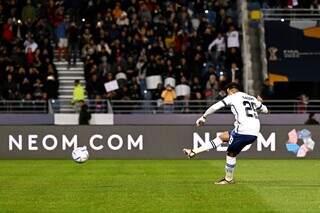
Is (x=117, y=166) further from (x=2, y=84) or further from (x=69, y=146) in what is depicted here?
(x=2, y=84)

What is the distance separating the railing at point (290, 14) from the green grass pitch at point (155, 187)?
11.7 meters

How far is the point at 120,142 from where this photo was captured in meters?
29.7

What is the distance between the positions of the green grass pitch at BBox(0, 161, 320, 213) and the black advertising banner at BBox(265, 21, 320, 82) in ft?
34.6

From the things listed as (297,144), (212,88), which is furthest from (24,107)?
(297,144)

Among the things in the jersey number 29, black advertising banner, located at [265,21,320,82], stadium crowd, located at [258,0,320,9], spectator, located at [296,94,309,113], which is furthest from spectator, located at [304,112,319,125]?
the jersey number 29

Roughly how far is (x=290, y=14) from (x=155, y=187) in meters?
20.4

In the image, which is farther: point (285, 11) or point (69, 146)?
point (285, 11)

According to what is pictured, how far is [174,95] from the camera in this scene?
3478 centimetres

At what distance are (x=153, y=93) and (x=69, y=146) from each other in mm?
6678

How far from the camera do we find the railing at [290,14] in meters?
37.2

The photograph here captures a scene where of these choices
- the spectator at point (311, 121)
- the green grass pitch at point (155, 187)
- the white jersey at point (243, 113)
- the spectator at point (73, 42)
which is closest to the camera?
the green grass pitch at point (155, 187)

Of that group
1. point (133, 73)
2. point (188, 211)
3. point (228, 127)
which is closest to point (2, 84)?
point (133, 73)

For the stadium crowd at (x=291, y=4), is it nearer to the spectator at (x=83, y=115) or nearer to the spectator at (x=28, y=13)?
the spectator at (x=83, y=115)

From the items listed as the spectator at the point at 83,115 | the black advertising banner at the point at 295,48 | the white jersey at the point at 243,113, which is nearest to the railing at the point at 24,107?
the spectator at the point at 83,115
